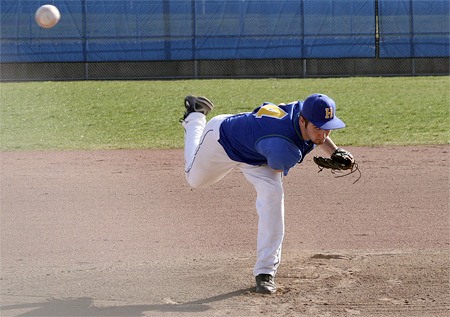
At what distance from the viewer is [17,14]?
23422mm

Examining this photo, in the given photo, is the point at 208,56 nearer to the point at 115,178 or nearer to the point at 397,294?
the point at 115,178

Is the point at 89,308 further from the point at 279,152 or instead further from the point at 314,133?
Result: the point at 314,133

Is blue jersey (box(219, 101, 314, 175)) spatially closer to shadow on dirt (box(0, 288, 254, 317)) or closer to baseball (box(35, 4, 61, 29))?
shadow on dirt (box(0, 288, 254, 317))

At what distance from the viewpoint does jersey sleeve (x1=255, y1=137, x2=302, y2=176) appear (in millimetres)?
5039

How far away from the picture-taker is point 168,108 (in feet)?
54.5

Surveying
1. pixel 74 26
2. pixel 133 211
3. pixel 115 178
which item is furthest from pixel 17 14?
pixel 133 211

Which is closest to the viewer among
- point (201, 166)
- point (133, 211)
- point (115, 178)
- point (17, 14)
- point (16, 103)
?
point (201, 166)

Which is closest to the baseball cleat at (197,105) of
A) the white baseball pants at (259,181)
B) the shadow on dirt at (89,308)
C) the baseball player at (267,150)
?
the white baseball pants at (259,181)

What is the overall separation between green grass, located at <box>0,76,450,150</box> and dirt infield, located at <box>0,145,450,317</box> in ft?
9.08

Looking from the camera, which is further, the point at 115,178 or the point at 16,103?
the point at 16,103

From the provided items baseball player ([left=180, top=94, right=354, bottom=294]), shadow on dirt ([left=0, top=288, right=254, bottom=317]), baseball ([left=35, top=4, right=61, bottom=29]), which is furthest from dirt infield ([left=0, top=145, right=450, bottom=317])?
→ baseball ([left=35, top=4, right=61, bottom=29])

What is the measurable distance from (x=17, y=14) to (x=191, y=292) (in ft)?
64.0

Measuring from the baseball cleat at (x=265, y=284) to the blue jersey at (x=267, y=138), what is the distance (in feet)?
2.34

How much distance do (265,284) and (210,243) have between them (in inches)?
60.5
